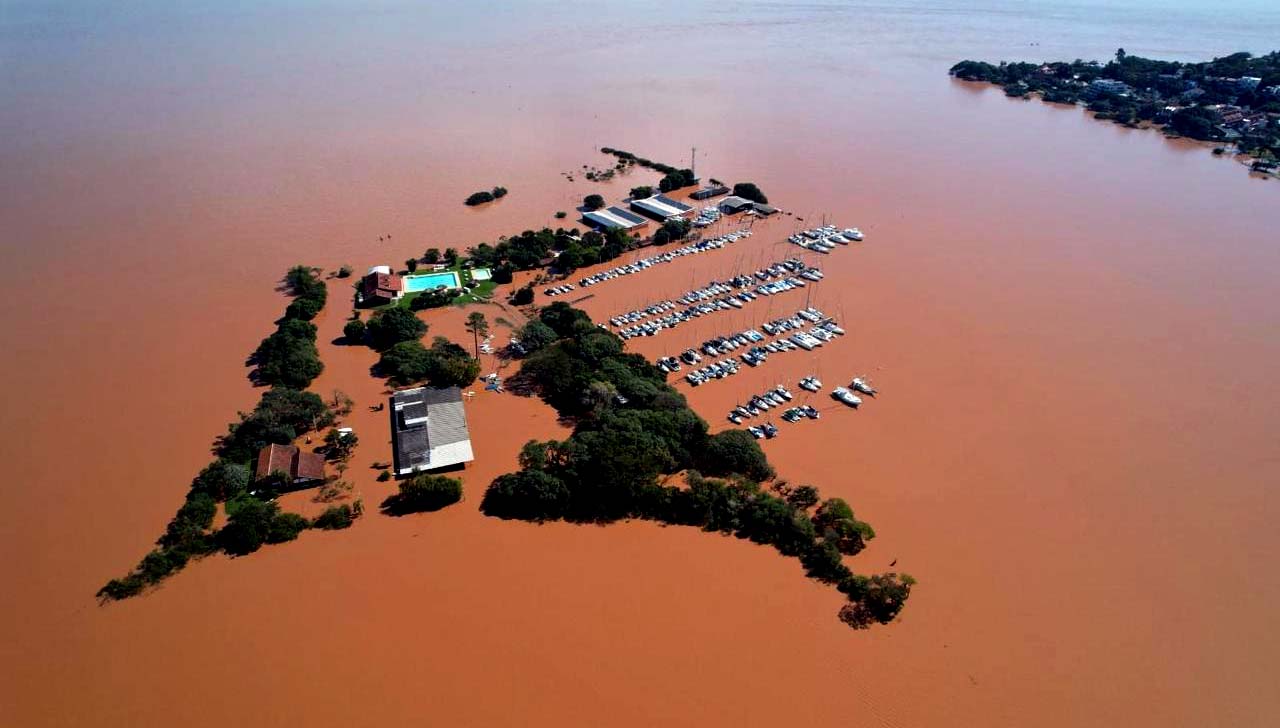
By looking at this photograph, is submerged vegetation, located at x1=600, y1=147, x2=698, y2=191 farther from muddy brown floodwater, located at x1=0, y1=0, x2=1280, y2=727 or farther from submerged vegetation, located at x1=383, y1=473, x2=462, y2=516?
submerged vegetation, located at x1=383, y1=473, x2=462, y2=516

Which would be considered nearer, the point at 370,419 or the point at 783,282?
the point at 370,419

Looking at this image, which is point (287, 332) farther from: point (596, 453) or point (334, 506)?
point (596, 453)

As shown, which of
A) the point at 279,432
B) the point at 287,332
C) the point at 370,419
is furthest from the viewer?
the point at 287,332

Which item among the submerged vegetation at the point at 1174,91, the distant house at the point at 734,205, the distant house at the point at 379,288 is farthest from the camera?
the submerged vegetation at the point at 1174,91

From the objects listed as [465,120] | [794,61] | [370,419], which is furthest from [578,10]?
[370,419]

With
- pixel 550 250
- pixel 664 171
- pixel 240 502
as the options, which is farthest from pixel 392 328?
pixel 664 171

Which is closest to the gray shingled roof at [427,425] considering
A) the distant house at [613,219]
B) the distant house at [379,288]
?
the distant house at [379,288]

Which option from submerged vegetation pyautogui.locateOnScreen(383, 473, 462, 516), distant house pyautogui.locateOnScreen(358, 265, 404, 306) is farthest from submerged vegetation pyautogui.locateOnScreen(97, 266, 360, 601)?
distant house pyautogui.locateOnScreen(358, 265, 404, 306)

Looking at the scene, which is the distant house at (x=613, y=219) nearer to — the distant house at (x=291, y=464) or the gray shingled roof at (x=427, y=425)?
the gray shingled roof at (x=427, y=425)
